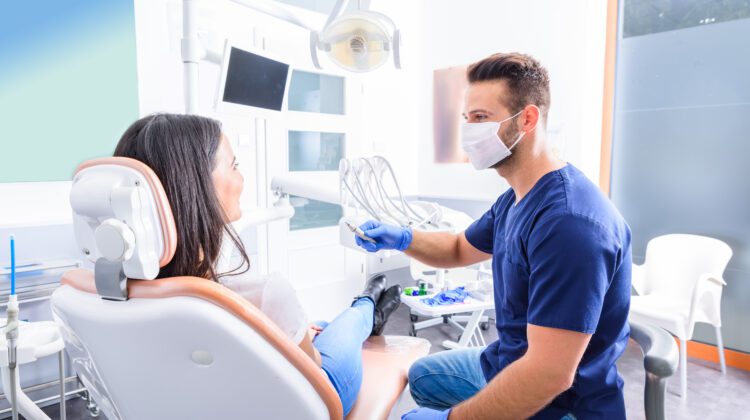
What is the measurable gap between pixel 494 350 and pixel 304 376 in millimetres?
693

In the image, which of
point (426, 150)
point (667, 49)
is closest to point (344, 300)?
point (426, 150)

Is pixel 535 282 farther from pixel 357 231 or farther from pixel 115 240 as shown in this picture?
pixel 115 240

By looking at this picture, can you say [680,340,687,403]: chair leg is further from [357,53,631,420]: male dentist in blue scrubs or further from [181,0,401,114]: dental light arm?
[181,0,401,114]: dental light arm

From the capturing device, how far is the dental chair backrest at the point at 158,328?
662mm

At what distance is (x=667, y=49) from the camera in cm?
280

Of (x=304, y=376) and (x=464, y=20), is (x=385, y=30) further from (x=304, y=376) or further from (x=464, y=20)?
(x=464, y=20)

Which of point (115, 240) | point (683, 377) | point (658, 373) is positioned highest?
point (115, 240)

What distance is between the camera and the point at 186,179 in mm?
874

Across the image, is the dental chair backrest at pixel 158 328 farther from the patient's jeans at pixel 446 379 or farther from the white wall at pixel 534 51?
the white wall at pixel 534 51

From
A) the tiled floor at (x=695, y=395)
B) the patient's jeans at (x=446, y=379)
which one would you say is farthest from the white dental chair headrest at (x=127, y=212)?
the tiled floor at (x=695, y=395)

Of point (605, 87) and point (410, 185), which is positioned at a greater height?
point (605, 87)

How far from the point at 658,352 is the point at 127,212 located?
989 millimetres

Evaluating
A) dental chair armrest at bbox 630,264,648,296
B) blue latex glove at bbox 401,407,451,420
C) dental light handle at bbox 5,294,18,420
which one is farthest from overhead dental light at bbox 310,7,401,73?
dental chair armrest at bbox 630,264,648,296

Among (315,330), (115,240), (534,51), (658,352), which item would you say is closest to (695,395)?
(658,352)
